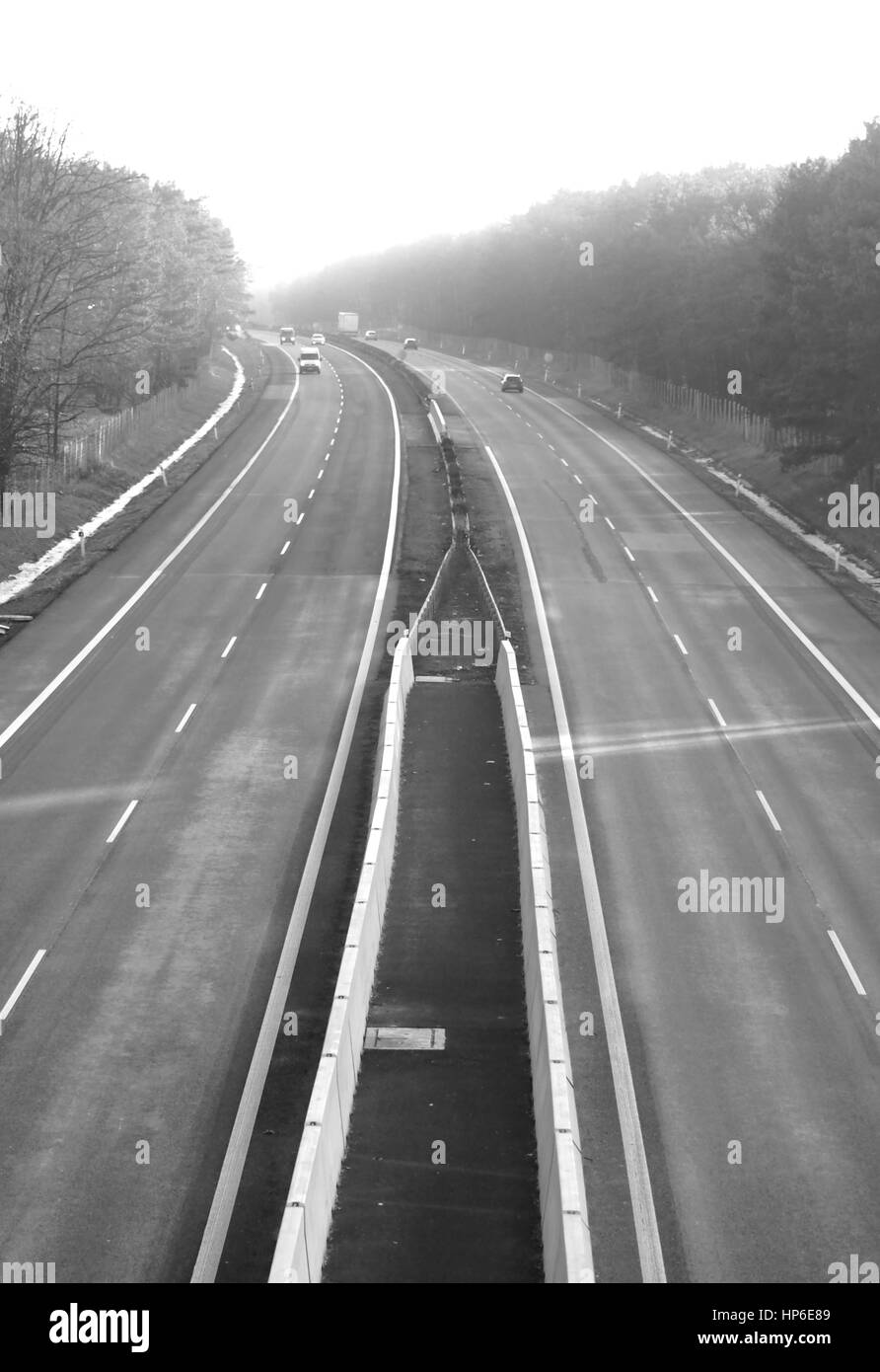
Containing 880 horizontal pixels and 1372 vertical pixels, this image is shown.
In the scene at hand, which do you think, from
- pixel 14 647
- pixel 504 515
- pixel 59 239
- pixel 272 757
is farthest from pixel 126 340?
pixel 272 757

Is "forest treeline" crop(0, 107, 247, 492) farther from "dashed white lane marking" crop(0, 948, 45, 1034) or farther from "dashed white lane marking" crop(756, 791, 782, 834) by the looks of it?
"dashed white lane marking" crop(0, 948, 45, 1034)

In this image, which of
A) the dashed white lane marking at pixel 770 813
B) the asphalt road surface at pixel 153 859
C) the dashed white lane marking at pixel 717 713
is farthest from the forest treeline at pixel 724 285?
the dashed white lane marking at pixel 770 813

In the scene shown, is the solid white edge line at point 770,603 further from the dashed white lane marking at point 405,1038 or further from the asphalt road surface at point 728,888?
the dashed white lane marking at point 405,1038

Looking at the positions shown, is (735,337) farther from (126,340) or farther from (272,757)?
(272,757)

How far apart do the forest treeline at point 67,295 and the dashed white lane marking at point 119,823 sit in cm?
2358

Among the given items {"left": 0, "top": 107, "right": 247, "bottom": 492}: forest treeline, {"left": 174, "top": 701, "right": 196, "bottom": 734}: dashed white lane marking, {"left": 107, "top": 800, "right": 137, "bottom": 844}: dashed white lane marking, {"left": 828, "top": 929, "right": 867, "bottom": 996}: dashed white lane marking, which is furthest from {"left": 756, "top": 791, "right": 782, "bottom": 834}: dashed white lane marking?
{"left": 0, "top": 107, "right": 247, "bottom": 492}: forest treeline

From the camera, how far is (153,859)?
21625mm

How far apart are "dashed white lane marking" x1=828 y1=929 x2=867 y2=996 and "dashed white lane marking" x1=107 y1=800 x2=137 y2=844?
34.7 feet

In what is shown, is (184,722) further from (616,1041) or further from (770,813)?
(616,1041)

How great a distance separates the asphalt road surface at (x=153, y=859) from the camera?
1398cm

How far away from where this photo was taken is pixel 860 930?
19625 mm

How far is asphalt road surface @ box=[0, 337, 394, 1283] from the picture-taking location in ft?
45.9

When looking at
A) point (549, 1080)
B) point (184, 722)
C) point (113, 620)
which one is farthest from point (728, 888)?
point (113, 620)

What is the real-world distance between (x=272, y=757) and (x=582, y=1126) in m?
12.4
